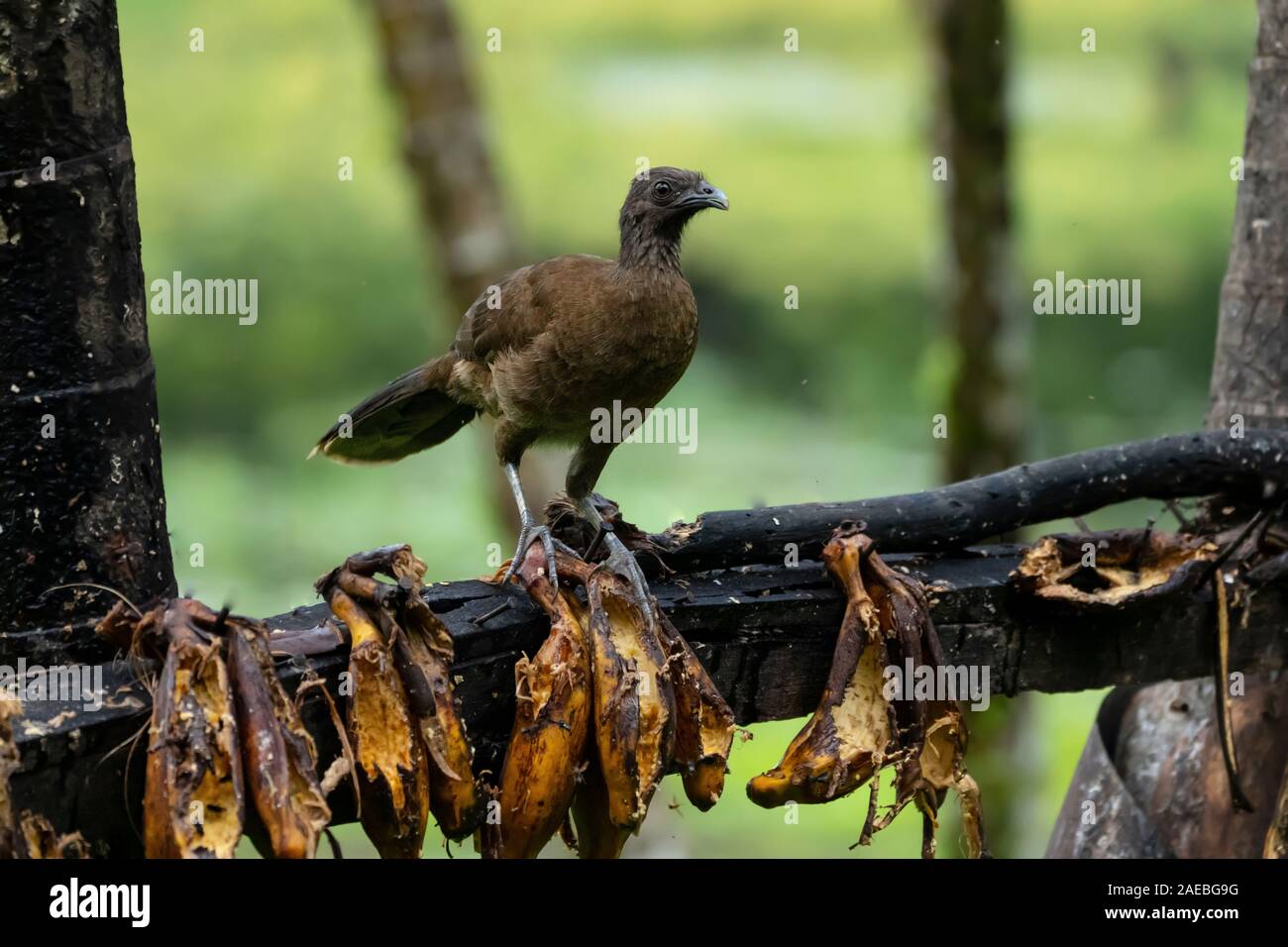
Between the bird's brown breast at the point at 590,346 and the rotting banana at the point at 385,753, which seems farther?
the bird's brown breast at the point at 590,346

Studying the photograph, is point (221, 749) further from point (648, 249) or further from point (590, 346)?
point (648, 249)

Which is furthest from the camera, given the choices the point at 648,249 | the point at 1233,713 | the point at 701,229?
the point at 701,229

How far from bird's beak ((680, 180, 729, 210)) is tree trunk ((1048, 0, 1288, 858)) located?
4.13ft

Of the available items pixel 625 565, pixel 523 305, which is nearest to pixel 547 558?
pixel 625 565

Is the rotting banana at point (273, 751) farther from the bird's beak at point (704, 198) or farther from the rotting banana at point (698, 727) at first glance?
the bird's beak at point (704, 198)

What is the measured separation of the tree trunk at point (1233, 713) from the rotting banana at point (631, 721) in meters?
1.54

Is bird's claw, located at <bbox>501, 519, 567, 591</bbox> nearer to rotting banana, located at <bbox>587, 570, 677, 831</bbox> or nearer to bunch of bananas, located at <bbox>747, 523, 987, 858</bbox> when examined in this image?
rotting banana, located at <bbox>587, 570, 677, 831</bbox>

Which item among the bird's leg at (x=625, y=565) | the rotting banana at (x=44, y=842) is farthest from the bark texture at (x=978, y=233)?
the rotting banana at (x=44, y=842)

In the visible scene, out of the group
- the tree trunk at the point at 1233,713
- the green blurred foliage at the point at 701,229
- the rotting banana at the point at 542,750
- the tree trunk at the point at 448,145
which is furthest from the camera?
the green blurred foliage at the point at 701,229

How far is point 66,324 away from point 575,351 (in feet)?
5.10

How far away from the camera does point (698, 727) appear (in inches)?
98.6

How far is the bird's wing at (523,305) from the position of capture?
3.80 m

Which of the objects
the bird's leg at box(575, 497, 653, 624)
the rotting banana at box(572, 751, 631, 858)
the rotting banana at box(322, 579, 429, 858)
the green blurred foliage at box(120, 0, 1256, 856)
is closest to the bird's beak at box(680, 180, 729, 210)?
the bird's leg at box(575, 497, 653, 624)

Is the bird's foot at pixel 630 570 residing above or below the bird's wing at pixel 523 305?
below
